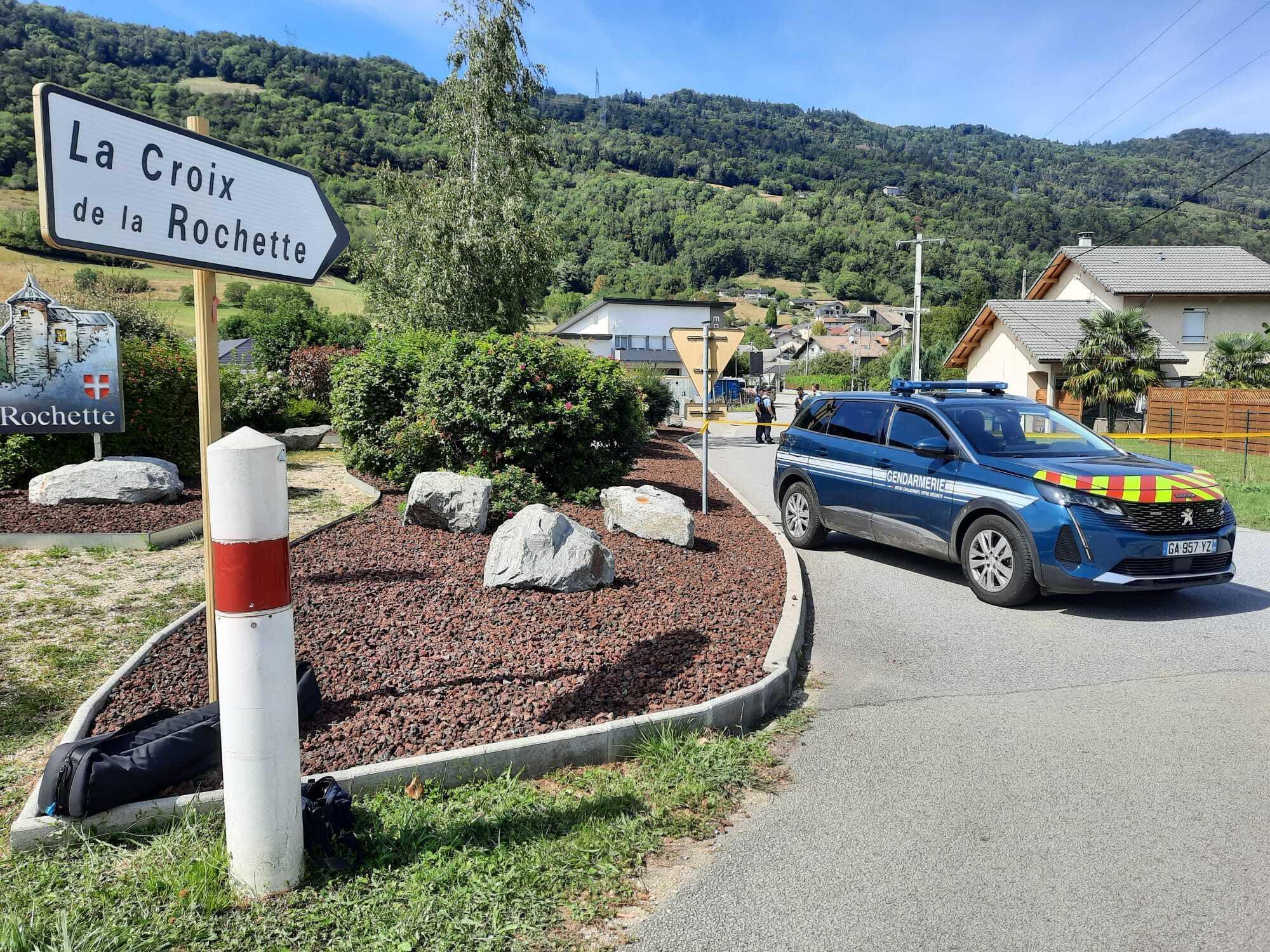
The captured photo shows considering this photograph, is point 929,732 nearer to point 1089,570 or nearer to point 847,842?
point 847,842

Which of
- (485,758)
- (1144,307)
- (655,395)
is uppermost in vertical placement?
(1144,307)

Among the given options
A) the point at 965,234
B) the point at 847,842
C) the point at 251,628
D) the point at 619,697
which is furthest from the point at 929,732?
the point at 965,234

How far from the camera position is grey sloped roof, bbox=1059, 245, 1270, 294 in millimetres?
40125

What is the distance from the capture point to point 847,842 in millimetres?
3457

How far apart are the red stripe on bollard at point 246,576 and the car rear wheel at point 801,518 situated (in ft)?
24.9

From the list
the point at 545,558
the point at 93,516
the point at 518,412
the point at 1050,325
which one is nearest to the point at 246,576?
the point at 545,558

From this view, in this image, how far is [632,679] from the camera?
15.8ft

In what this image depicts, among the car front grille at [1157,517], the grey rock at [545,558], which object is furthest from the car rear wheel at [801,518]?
the grey rock at [545,558]

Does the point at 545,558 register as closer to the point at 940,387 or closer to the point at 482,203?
the point at 940,387

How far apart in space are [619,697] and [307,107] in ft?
371

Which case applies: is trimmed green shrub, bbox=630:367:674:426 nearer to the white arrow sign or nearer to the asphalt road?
the asphalt road

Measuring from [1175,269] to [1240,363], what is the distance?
524 inches

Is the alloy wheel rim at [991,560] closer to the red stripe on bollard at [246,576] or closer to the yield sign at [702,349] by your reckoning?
the yield sign at [702,349]

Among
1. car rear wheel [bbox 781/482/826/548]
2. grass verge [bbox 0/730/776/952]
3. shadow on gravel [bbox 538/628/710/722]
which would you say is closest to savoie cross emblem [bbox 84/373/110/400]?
car rear wheel [bbox 781/482/826/548]
